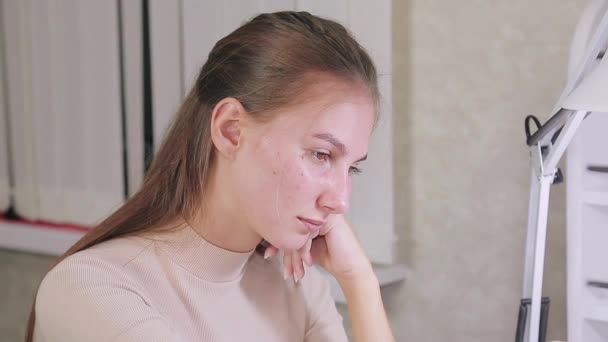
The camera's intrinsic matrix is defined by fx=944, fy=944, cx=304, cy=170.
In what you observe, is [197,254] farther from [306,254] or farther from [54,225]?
[54,225]

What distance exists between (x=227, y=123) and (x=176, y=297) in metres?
0.27

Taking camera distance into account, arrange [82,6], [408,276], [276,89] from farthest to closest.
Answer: [82,6] < [408,276] < [276,89]

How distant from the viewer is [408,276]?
83.7 inches

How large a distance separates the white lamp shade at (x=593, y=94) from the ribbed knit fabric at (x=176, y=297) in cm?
55

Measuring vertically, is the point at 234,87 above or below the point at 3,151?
above

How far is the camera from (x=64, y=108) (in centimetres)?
275

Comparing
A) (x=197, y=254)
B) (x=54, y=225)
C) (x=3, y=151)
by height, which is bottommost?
(x=54, y=225)

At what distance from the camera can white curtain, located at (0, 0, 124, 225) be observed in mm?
2643

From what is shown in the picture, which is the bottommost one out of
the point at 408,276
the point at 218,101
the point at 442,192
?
the point at 408,276

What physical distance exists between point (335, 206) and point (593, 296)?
0.63 meters

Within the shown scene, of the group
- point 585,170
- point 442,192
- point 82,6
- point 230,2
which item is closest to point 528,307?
point 585,170

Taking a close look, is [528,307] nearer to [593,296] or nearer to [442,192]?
[593,296]

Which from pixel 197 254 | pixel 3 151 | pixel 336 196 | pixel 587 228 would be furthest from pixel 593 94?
pixel 3 151

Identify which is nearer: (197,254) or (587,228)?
(197,254)
